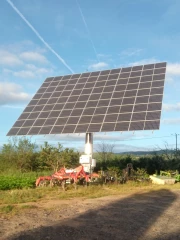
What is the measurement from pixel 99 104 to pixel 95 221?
10306mm

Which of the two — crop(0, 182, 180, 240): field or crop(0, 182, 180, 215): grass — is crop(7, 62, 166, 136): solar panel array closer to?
crop(0, 182, 180, 215): grass

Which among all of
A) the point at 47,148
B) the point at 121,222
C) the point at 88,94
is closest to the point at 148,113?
the point at 88,94

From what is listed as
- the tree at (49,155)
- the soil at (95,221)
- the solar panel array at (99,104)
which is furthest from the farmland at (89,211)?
the tree at (49,155)

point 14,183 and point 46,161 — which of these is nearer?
point 14,183

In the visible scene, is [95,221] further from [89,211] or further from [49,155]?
[49,155]

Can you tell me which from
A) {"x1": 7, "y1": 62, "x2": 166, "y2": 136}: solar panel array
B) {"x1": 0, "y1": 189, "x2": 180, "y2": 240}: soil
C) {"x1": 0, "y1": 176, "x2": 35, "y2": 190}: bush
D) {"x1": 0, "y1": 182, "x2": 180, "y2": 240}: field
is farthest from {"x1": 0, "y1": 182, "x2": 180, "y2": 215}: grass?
{"x1": 7, "y1": 62, "x2": 166, "y2": 136}: solar panel array

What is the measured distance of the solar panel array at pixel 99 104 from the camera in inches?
618

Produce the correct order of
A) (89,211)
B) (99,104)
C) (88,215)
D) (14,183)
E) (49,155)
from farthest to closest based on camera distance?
(49,155) < (99,104) < (14,183) < (89,211) < (88,215)

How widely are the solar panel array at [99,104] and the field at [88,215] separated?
12.0 ft

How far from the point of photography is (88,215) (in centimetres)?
867

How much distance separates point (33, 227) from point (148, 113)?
9670 millimetres

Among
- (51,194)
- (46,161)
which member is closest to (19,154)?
(46,161)

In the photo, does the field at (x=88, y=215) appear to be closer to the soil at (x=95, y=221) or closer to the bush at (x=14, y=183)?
the soil at (x=95, y=221)

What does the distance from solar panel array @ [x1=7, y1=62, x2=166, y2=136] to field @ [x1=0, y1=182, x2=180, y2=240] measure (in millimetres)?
3657
